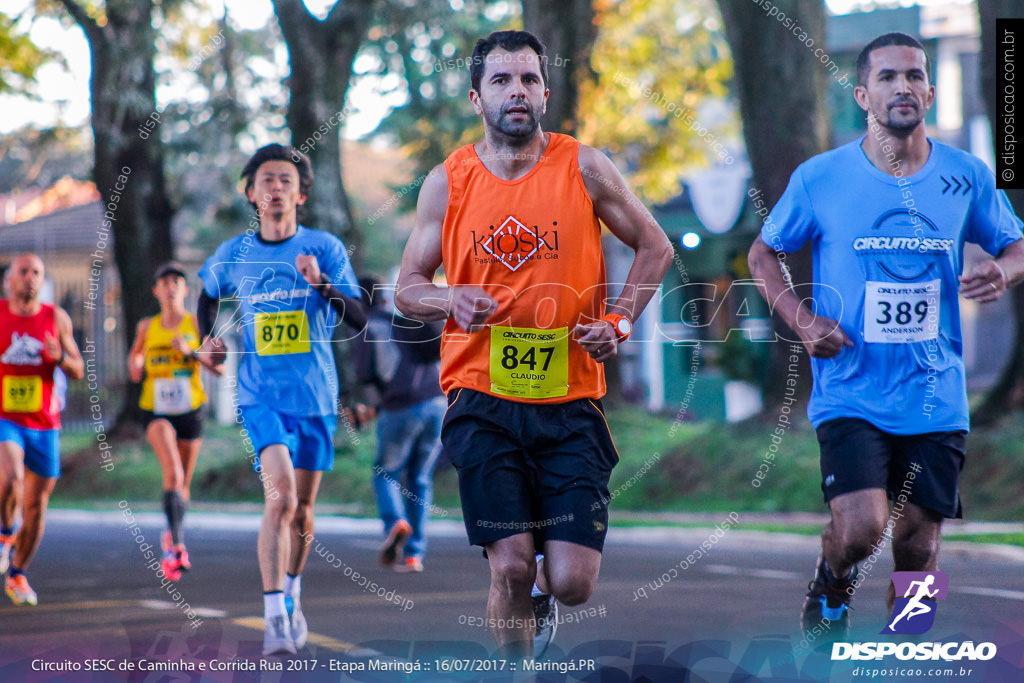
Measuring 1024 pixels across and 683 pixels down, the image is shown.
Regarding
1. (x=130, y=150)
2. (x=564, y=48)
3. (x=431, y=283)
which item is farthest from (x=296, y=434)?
(x=130, y=150)

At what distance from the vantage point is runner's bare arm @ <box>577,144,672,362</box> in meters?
4.56

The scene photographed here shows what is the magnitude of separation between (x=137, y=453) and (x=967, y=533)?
1446 cm

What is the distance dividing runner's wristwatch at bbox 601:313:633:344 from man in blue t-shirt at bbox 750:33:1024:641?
81cm

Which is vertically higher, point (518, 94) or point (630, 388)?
point (518, 94)

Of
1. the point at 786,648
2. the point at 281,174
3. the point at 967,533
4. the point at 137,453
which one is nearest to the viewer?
the point at 786,648

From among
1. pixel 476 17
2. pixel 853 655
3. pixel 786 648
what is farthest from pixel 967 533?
pixel 476 17

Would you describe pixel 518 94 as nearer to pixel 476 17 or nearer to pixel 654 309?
pixel 476 17

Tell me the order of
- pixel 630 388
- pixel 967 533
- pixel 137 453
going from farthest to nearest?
pixel 630 388 → pixel 137 453 → pixel 967 533

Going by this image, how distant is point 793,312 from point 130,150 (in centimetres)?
1777

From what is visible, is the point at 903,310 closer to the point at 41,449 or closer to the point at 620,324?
the point at 620,324

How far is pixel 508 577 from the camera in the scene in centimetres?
434

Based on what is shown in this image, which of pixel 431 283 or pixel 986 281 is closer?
pixel 431 283

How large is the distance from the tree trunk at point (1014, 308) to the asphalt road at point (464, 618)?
9.48ft

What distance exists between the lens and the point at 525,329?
175 inches
